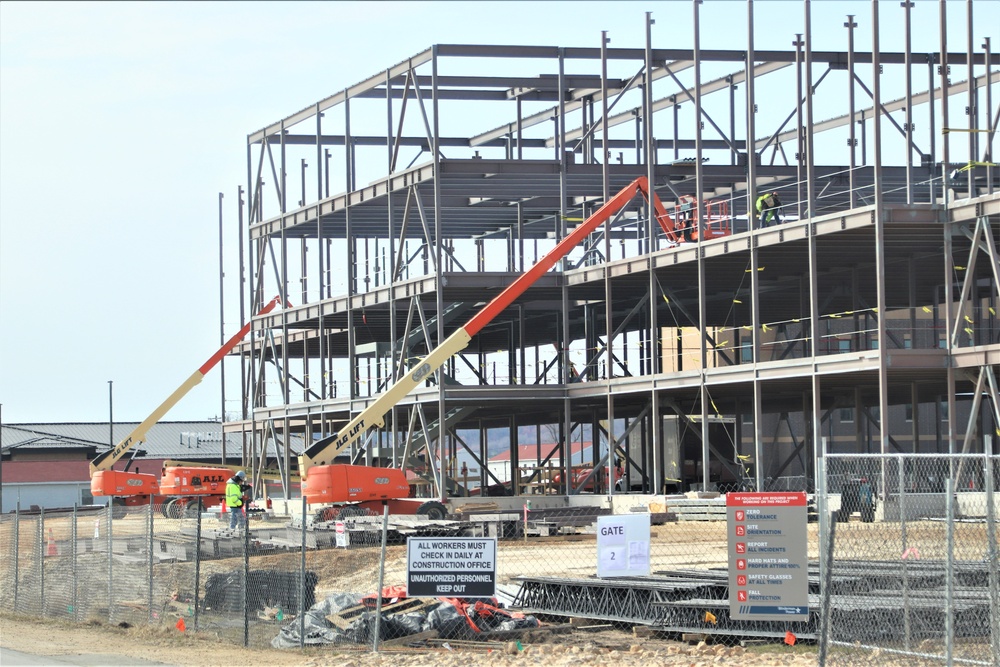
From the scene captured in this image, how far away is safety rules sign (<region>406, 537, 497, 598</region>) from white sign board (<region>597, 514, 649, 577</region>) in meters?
1.54

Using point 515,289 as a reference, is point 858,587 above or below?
below

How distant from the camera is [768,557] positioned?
14055 millimetres

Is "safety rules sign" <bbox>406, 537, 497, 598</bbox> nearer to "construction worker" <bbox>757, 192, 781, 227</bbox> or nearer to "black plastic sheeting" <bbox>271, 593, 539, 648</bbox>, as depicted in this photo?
"black plastic sheeting" <bbox>271, 593, 539, 648</bbox>

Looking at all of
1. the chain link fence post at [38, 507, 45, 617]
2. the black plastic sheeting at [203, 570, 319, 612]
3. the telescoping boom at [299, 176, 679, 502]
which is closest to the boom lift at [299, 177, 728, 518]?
the telescoping boom at [299, 176, 679, 502]

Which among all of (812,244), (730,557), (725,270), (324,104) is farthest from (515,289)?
(730,557)

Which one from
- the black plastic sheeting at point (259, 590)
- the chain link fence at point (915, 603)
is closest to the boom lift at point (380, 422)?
the black plastic sheeting at point (259, 590)

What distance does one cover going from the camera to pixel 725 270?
42.1 meters

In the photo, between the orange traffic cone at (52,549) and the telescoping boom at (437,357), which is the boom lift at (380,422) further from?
the orange traffic cone at (52,549)

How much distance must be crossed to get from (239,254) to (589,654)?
47673mm

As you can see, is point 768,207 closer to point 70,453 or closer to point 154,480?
point 154,480

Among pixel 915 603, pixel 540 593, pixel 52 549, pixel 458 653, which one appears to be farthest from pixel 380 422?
pixel 915 603

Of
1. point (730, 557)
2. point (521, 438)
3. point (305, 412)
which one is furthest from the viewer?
point (521, 438)

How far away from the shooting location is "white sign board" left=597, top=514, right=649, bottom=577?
16375mm

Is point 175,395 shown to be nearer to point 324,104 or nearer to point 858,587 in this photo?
point 324,104
